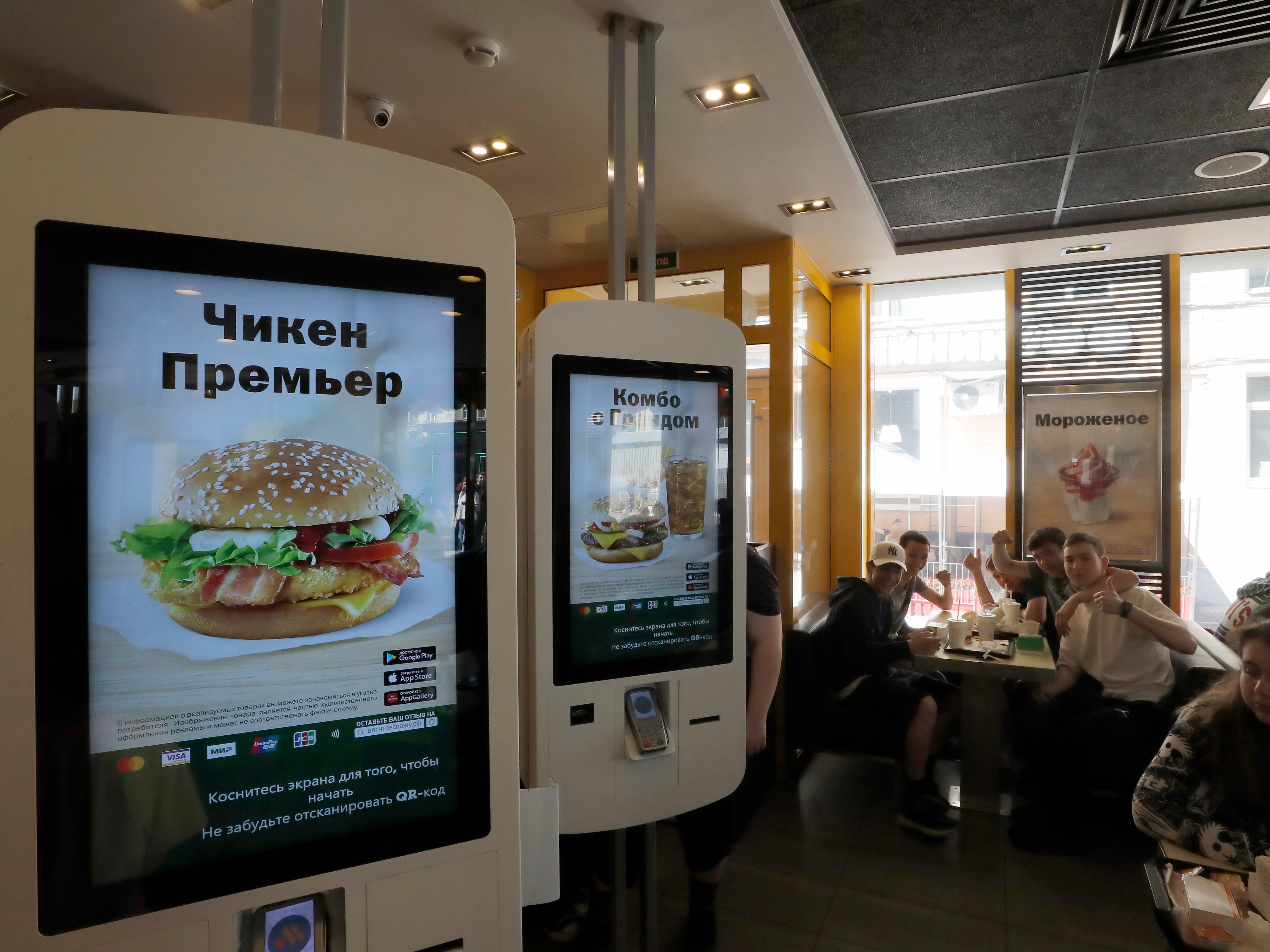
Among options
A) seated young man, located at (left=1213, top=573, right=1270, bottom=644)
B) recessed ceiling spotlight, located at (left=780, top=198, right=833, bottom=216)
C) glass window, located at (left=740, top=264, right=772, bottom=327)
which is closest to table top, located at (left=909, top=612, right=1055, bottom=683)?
seated young man, located at (left=1213, top=573, right=1270, bottom=644)

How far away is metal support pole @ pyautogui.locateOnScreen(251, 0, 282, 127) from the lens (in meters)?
1.22

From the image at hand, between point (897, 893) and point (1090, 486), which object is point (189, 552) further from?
point (1090, 486)

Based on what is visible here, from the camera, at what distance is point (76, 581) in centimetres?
88

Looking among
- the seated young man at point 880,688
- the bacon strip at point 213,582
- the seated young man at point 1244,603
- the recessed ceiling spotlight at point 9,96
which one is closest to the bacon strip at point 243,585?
the bacon strip at point 213,582

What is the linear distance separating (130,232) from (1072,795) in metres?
4.07

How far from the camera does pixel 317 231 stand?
1.02 meters

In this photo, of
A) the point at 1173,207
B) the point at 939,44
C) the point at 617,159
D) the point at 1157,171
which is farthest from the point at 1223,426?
the point at 617,159

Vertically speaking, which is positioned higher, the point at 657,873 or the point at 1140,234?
the point at 1140,234

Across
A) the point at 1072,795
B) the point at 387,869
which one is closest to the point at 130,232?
the point at 387,869

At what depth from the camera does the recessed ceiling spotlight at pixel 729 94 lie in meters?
2.46

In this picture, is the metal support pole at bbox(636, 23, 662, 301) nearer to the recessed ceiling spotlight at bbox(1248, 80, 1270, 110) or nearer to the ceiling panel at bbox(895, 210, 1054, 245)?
the recessed ceiling spotlight at bbox(1248, 80, 1270, 110)

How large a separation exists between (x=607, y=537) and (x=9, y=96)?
8.89 ft

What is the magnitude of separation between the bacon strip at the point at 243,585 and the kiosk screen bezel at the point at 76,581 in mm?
137

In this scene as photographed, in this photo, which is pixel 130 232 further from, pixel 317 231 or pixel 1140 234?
pixel 1140 234
